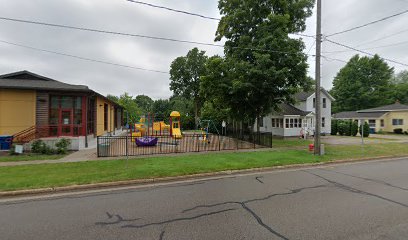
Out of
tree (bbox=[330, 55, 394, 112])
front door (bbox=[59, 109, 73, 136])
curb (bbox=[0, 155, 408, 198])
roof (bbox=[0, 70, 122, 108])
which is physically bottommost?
curb (bbox=[0, 155, 408, 198])

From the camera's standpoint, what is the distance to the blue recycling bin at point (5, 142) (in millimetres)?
13117

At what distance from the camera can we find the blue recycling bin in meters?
13.1

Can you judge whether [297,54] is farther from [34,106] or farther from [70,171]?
[34,106]

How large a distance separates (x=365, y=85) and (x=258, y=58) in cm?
5139

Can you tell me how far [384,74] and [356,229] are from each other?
63.7 m

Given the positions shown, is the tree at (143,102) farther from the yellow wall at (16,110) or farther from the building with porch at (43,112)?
the yellow wall at (16,110)

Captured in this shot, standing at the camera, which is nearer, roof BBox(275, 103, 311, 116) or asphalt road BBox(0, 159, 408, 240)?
asphalt road BBox(0, 159, 408, 240)

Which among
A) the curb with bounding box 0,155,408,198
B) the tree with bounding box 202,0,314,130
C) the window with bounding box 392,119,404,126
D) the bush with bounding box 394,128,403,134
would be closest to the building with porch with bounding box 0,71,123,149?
the curb with bounding box 0,155,408,198

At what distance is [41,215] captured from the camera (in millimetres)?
4668

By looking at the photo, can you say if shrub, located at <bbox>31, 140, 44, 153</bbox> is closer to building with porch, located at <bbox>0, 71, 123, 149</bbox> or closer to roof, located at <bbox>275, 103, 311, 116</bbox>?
building with porch, located at <bbox>0, 71, 123, 149</bbox>

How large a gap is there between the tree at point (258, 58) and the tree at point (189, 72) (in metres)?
28.4

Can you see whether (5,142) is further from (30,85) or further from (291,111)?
(291,111)

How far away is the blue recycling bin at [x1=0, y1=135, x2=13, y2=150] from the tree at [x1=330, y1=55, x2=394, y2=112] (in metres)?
60.5

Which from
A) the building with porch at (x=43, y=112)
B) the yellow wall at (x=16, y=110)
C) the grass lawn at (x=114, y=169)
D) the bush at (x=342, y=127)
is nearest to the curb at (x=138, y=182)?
Answer: the grass lawn at (x=114, y=169)
